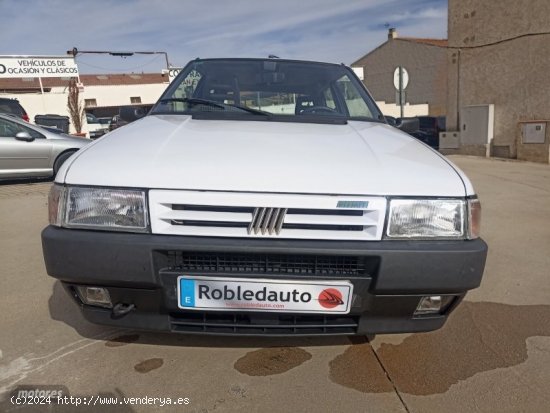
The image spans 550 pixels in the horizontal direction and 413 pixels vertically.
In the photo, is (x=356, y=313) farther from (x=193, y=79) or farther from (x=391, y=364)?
(x=193, y=79)

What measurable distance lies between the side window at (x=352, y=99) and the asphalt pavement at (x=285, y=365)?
1.54m

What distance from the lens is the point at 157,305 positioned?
1.80 m

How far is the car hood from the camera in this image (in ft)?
5.65

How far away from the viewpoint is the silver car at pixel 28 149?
734 cm

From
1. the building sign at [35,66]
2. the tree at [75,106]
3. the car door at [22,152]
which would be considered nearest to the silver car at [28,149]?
the car door at [22,152]

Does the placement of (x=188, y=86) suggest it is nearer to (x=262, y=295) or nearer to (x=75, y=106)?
(x=262, y=295)

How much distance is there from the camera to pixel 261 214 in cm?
171

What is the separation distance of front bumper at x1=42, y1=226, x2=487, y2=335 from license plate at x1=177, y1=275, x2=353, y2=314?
0.03 meters

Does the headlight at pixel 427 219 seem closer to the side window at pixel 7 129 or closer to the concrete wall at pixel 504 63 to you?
the side window at pixel 7 129

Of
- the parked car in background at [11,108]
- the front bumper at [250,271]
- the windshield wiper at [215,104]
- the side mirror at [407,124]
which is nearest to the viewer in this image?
the front bumper at [250,271]

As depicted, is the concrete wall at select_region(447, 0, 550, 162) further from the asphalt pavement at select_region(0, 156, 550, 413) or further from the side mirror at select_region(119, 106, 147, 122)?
the side mirror at select_region(119, 106, 147, 122)

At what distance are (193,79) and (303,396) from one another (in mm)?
2393

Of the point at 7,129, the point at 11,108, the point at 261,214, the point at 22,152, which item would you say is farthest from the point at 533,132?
the point at 11,108

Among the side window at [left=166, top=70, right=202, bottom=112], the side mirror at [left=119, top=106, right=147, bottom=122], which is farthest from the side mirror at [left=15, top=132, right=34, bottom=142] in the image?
the side window at [left=166, top=70, right=202, bottom=112]
